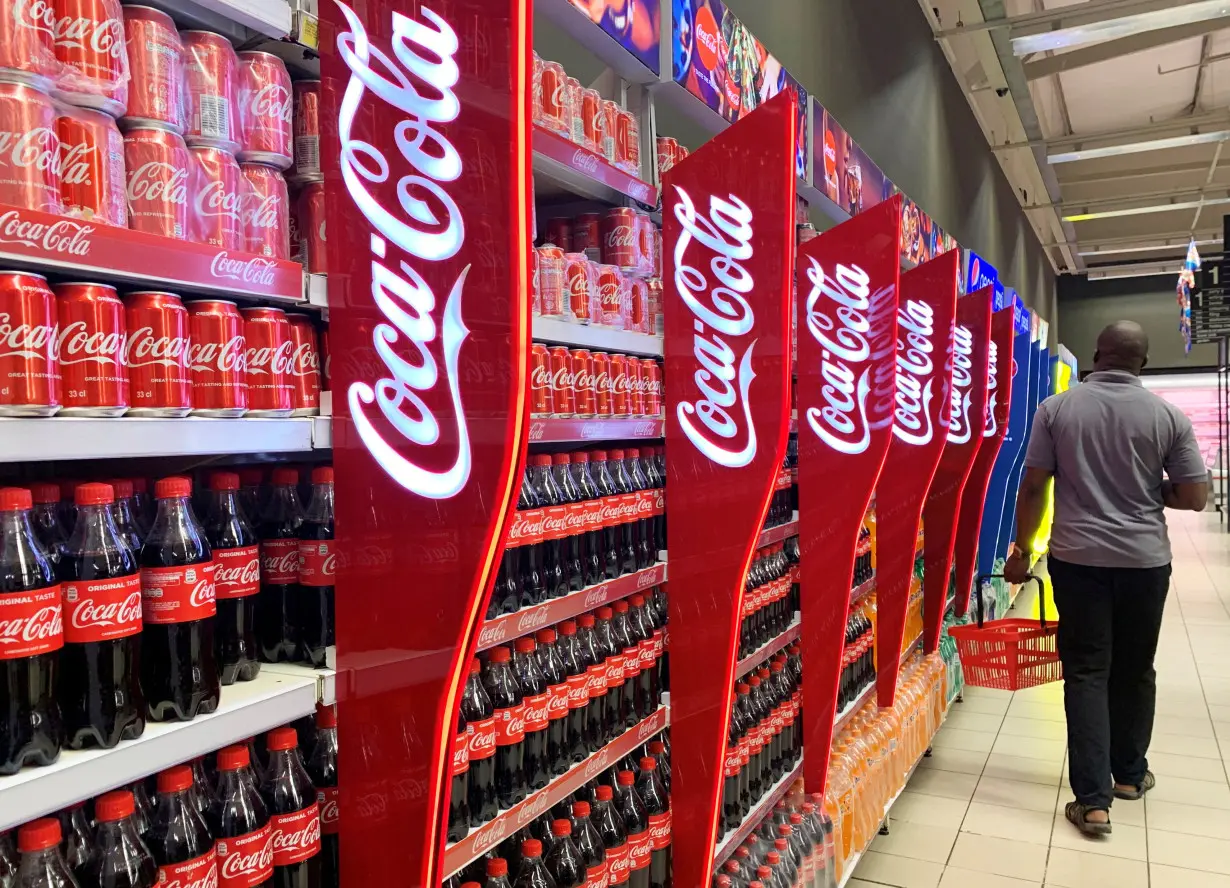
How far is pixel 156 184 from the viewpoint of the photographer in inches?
44.8

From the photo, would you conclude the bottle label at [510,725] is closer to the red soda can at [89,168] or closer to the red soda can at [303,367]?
the red soda can at [303,367]

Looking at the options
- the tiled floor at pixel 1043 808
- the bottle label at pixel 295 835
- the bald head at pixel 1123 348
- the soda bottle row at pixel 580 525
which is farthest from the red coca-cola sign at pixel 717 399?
the bald head at pixel 1123 348

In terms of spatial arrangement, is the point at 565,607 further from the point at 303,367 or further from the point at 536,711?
the point at 303,367

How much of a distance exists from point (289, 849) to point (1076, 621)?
11.3ft

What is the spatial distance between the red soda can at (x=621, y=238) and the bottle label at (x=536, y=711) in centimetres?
110

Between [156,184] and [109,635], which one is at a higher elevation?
[156,184]

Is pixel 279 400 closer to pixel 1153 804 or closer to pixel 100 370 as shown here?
pixel 100 370

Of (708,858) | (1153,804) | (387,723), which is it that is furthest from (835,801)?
(387,723)

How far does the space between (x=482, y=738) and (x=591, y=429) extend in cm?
71

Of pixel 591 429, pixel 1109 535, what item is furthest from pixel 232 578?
pixel 1109 535

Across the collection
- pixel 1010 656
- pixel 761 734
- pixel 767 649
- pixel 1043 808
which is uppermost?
pixel 767 649

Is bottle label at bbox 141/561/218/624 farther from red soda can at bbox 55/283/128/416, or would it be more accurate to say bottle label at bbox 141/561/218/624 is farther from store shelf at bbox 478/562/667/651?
store shelf at bbox 478/562/667/651

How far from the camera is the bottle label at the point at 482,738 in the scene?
1.68 m

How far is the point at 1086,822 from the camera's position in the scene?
377cm
